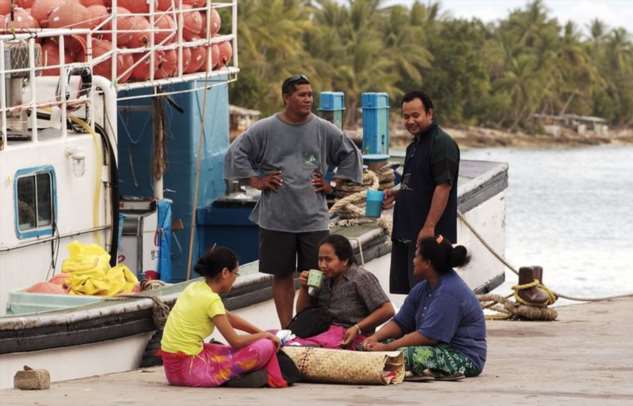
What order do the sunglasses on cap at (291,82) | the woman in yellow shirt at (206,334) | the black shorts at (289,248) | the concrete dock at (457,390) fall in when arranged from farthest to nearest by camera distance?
the black shorts at (289,248), the sunglasses on cap at (291,82), the woman in yellow shirt at (206,334), the concrete dock at (457,390)

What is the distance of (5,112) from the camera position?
31.3ft

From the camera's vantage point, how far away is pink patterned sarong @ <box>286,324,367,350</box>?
805cm

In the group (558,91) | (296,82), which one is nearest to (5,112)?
(296,82)

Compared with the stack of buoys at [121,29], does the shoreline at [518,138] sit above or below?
below

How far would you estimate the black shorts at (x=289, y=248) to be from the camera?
8867 mm

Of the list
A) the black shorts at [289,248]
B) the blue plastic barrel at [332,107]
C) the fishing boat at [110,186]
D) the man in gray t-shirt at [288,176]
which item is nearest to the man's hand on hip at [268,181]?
the man in gray t-shirt at [288,176]

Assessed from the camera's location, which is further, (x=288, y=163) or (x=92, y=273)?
(x=92, y=273)

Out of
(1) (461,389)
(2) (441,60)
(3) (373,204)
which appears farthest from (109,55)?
(2) (441,60)

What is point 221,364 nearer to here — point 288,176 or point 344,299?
point 344,299

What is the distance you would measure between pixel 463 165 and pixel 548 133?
78.3m

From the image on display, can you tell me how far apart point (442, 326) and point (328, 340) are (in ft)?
2.17

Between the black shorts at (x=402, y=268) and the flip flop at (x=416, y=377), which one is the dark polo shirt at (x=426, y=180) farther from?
the flip flop at (x=416, y=377)

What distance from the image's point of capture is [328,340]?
811 centimetres

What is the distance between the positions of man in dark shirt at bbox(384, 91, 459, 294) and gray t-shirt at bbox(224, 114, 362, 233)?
502 mm
